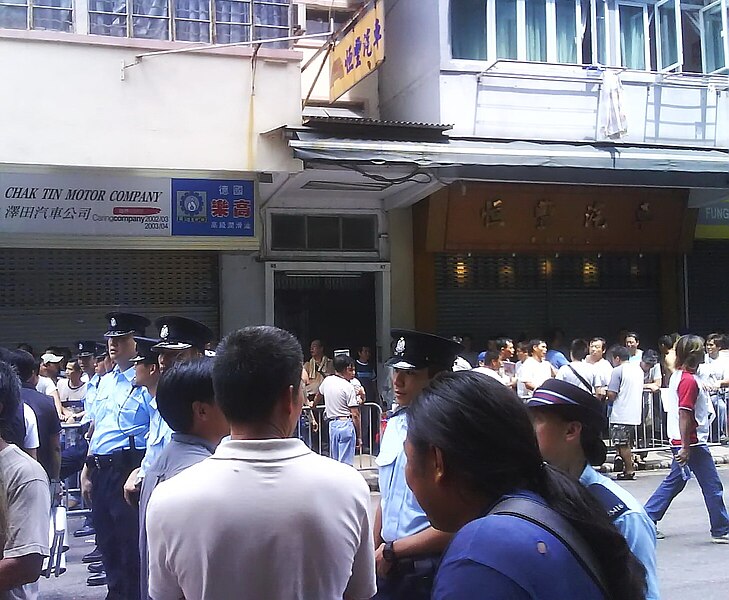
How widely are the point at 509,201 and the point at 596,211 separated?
67.7 inches

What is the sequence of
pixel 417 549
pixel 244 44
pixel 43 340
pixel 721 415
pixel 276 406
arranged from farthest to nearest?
1. pixel 43 340
2. pixel 721 415
3. pixel 244 44
4. pixel 417 549
5. pixel 276 406

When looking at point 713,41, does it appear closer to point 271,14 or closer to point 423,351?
point 271,14

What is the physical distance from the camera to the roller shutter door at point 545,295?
47.6 ft

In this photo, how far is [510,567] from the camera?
4.72 ft

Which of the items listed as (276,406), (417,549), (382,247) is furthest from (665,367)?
(276,406)

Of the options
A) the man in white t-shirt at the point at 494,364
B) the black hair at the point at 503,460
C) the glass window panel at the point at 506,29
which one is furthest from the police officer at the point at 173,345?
the glass window panel at the point at 506,29

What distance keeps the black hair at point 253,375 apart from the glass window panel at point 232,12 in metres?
9.64

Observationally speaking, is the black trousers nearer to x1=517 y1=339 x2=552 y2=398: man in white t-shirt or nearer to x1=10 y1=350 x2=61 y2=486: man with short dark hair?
x1=10 y1=350 x2=61 y2=486: man with short dark hair

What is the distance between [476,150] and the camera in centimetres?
1137

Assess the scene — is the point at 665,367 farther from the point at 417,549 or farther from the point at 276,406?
the point at 276,406

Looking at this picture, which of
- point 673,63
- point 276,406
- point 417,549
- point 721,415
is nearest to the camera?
point 276,406

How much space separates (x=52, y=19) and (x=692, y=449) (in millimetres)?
8976

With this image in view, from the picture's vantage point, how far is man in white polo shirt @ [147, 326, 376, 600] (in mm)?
2057

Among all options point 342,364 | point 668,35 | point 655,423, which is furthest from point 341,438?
point 668,35
